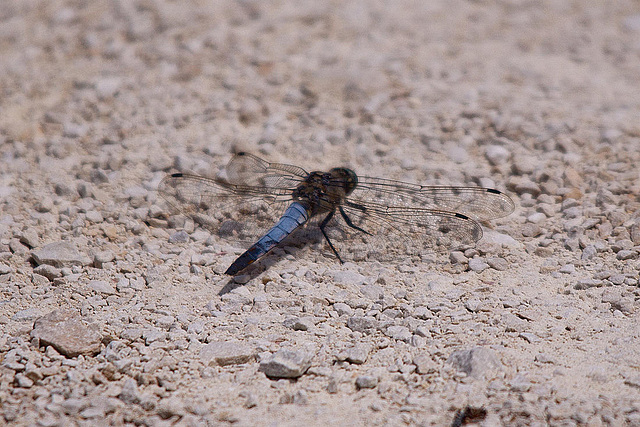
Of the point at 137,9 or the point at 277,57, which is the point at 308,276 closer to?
the point at 277,57

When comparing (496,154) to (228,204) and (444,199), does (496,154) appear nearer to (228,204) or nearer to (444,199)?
(444,199)

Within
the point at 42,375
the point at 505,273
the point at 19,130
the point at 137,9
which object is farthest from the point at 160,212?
the point at 137,9

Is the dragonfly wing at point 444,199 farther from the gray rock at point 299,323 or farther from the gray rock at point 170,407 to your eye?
the gray rock at point 170,407

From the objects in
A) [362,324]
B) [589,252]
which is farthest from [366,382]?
[589,252]

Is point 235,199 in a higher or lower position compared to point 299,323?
higher

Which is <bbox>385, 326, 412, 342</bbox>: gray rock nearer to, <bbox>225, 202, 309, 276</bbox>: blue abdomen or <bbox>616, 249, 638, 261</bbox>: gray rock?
<bbox>225, 202, 309, 276</bbox>: blue abdomen

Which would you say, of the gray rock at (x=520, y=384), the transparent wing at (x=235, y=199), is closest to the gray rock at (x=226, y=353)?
the transparent wing at (x=235, y=199)
